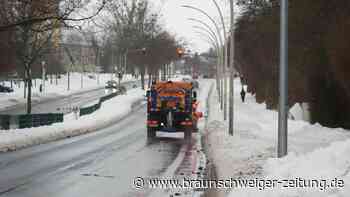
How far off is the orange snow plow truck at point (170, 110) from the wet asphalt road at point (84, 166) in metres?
1.72

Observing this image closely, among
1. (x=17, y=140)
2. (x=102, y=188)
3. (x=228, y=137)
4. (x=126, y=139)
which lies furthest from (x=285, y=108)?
(x=126, y=139)

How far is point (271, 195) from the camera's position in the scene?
8500mm

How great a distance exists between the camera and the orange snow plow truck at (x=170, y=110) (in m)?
29.6

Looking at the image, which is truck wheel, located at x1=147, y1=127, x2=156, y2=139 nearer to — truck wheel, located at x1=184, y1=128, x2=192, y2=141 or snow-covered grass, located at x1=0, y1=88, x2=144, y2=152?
truck wheel, located at x1=184, y1=128, x2=192, y2=141

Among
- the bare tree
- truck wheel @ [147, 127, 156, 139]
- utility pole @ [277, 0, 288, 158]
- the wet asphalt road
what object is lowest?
truck wheel @ [147, 127, 156, 139]

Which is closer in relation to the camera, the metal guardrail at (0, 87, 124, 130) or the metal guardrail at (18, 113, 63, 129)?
the metal guardrail at (0, 87, 124, 130)

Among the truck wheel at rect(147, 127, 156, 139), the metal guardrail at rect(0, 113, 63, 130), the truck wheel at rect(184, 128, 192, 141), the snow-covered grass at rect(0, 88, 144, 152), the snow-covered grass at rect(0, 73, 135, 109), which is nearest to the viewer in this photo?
the snow-covered grass at rect(0, 88, 144, 152)

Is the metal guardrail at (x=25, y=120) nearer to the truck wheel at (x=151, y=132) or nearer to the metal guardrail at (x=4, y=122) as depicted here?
the metal guardrail at (x=4, y=122)

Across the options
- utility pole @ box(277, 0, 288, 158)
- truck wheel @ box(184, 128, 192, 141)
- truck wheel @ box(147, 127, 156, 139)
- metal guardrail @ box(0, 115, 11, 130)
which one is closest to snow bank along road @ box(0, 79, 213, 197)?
truck wheel @ box(184, 128, 192, 141)

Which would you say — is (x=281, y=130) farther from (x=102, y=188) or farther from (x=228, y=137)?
(x=228, y=137)

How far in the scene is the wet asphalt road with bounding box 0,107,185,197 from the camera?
40.3ft

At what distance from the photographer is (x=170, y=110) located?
2992 cm

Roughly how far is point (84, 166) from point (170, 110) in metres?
13.3

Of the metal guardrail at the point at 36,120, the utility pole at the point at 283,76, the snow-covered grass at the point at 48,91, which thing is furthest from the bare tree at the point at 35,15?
the snow-covered grass at the point at 48,91
